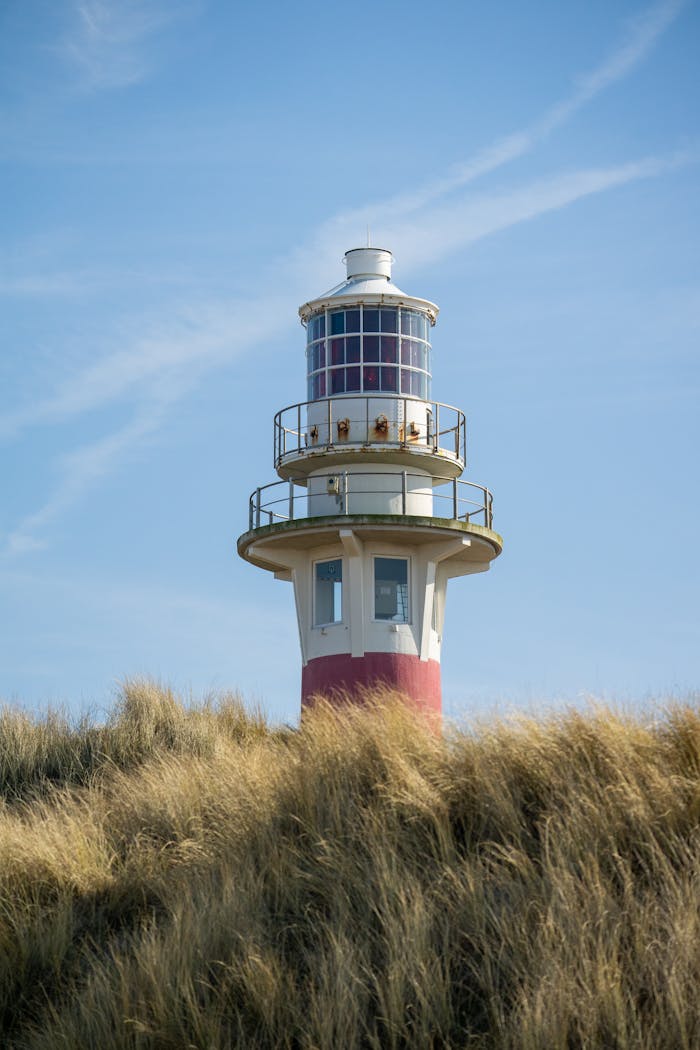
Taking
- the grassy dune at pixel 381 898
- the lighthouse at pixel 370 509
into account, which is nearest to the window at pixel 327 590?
the lighthouse at pixel 370 509

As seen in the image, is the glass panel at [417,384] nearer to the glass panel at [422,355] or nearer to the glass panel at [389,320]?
the glass panel at [422,355]

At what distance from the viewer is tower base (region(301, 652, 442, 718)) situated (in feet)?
69.4

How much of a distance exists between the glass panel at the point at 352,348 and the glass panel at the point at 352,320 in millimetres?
128

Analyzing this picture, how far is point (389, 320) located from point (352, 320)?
0.60 m

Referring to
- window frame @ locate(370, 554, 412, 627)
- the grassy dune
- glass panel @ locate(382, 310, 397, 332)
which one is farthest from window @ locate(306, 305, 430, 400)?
the grassy dune

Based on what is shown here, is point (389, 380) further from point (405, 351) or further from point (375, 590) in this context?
point (375, 590)

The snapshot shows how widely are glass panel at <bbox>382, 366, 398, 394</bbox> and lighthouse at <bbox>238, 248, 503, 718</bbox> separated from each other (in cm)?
2

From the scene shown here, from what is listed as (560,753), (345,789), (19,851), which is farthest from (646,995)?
(19,851)

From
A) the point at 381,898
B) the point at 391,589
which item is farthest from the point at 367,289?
the point at 381,898

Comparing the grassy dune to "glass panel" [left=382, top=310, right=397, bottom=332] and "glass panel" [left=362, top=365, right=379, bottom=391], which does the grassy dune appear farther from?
"glass panel" [left=382, top=310, right=397, bottom=332]

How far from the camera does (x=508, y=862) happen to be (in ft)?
31.1

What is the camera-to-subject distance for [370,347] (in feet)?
73.4

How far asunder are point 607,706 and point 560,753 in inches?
27.0

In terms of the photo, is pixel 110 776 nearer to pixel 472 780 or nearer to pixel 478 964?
pixel 472 780
